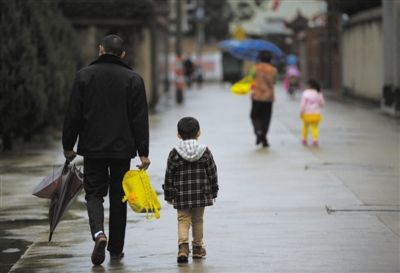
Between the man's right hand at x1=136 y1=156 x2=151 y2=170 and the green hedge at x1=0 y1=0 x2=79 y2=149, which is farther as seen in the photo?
the green hedge at x1=0 y1=0 x2=79 y2=149

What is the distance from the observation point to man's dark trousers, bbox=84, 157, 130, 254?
891 cm

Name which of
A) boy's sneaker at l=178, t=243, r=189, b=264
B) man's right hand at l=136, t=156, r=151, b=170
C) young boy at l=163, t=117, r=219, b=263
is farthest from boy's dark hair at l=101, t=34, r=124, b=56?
boy's sneaker at l=178, t=243, r=189, b=264

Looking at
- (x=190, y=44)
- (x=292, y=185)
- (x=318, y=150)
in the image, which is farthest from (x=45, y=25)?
(x=190, y=44)

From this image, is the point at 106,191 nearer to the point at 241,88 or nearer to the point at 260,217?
the point at 260,217

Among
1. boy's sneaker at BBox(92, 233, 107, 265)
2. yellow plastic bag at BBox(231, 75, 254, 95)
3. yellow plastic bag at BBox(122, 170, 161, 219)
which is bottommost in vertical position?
yellow plastic bag at BBox(231, 75, 254, 95)

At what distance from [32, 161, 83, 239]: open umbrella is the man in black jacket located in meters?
0.32

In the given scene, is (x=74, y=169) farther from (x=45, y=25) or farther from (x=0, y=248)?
(x=45, y=25)

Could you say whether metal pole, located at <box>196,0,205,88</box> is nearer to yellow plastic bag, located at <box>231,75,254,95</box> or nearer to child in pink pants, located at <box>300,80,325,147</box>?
child in pink pants, located at <box>300,80,325,147</box>

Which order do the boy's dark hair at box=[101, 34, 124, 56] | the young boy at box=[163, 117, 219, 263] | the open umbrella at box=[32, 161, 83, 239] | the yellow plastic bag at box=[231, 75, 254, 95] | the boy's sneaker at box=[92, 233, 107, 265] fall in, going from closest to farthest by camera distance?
the boy's sneaker at box=[92, 233, 107, 265] < the young boy at box=[163, 117, 219, 263] < the boy's dark hair at box=[101, 34, 124, 56] < the open umbrella at box=[32, 161, 83, 239] < the yellow plastic bag at box=[231, 75, 254, 95]

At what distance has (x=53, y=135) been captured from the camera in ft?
76.4

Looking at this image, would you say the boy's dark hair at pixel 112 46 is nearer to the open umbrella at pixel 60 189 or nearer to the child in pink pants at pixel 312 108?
the open umbrella at pixel 60 189

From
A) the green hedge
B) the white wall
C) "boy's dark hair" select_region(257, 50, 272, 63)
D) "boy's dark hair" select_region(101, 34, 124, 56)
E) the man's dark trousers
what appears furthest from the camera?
the white wall

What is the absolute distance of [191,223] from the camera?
9.08m

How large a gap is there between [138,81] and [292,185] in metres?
5.51
